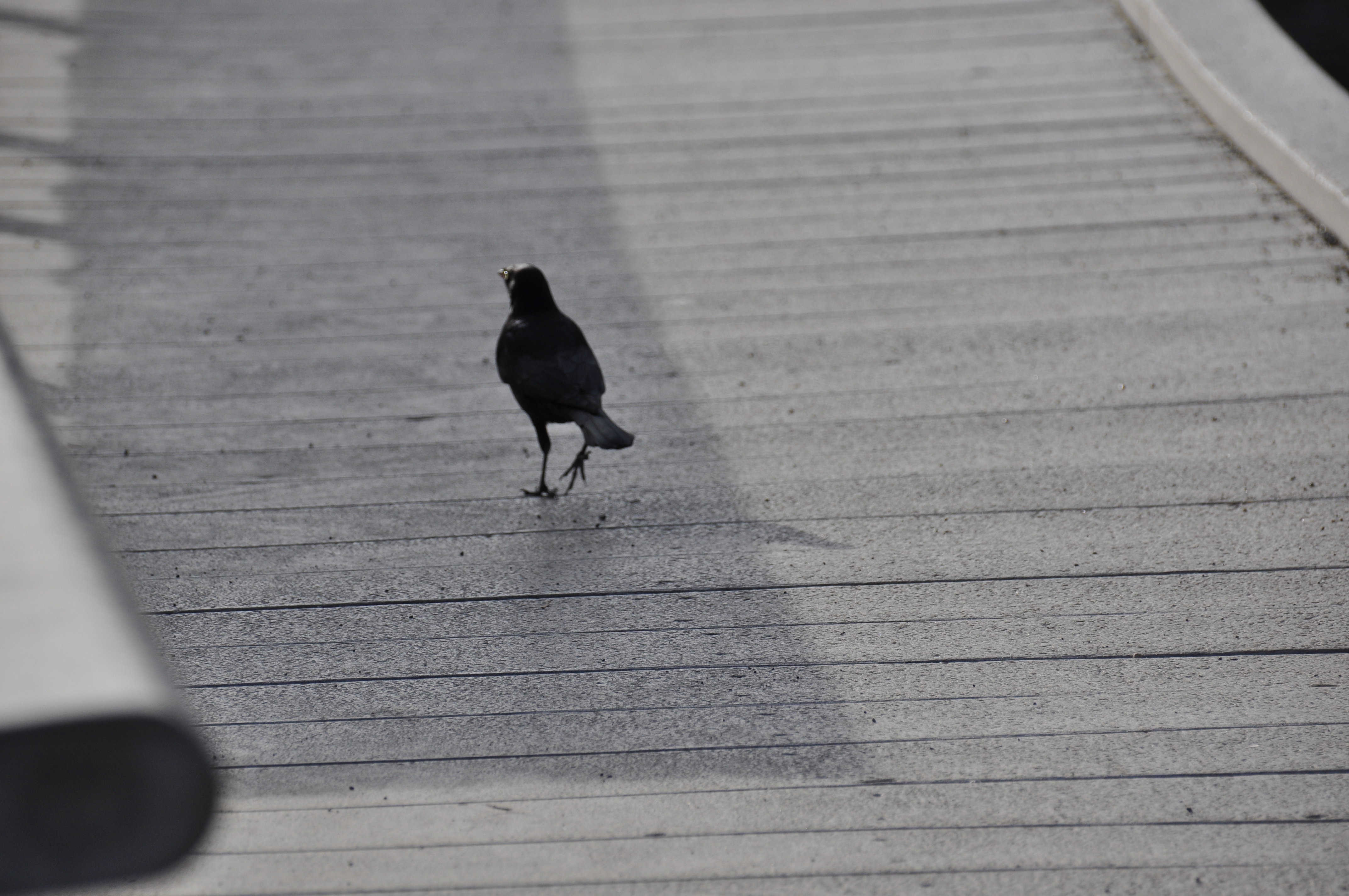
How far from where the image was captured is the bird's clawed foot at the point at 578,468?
2828 millimetres

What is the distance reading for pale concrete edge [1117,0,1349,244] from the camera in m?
3.75

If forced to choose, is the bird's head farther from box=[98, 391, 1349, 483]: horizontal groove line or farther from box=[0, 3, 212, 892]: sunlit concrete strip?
box=[0, 3, 212, 892]: sunlit concrete strip

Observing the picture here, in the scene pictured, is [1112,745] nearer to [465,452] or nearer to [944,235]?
[465,452]

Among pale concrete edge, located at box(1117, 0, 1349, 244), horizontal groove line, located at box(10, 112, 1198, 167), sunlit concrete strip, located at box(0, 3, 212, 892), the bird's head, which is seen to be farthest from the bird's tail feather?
pale concrete edge, located at box(1117, 0, 1349, 244)

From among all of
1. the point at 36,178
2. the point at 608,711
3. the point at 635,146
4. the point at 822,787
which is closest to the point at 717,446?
the point at 608,711

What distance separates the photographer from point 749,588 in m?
2.50

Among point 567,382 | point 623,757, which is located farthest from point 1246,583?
point 567,382

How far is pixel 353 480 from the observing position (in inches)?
116

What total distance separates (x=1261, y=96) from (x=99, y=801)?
4445 millimetres

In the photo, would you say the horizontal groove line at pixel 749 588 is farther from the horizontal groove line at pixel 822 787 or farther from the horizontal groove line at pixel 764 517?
the horizontal groove line at pixel 822 787

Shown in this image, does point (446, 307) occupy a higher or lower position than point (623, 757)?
lower

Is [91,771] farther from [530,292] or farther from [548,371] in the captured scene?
[530,292]

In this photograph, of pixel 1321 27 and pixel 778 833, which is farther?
pixel 1321 27

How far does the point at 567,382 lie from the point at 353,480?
641 millimetres
